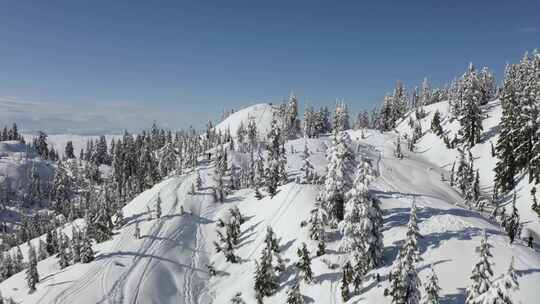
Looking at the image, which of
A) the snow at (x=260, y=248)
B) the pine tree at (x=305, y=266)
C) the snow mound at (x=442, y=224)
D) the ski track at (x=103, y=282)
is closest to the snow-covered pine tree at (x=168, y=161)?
the snow at (x=260, y=248)

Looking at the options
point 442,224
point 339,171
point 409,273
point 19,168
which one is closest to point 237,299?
point 339,171

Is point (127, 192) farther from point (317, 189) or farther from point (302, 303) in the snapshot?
point (302, 303)

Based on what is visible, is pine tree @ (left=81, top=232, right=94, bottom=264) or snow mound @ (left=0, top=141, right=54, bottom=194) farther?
snow mound @ (left=0, top=141, right=54, bottom=194)

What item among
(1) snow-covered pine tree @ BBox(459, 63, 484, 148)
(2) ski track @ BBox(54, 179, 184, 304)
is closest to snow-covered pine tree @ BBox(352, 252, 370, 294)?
(2) ski track @ BBox(54, 179, 184, 304)

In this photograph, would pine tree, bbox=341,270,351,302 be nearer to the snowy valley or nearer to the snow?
the snowy valley

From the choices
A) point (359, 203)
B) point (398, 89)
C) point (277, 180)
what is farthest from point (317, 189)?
point (398, 89)

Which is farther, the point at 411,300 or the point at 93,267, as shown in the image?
the point at 93,267

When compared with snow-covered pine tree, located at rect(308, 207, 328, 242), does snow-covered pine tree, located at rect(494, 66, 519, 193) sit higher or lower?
higher

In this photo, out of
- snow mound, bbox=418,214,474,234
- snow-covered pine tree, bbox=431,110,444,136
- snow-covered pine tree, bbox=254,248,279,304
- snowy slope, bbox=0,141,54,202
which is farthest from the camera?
snowy slope, bbox=0,141,54,202
